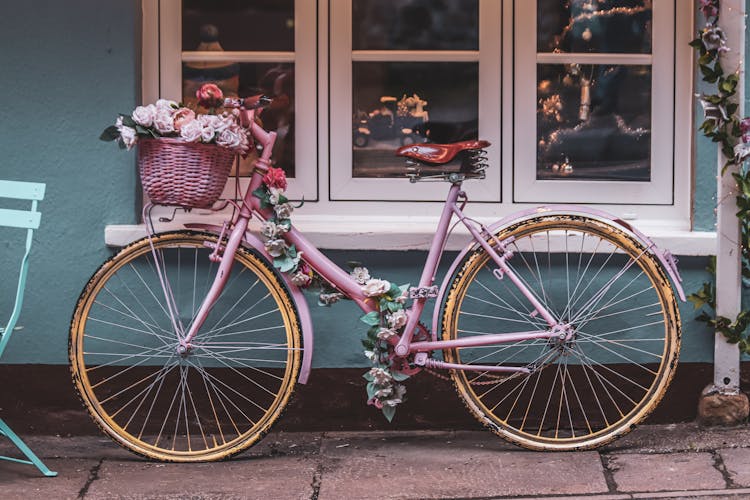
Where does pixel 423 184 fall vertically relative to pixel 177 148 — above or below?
below

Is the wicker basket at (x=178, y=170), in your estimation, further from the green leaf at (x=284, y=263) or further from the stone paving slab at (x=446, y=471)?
the stone paving slab at (x=446, y=471)

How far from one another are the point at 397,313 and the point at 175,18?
1.72 m

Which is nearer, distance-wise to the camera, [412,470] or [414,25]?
[412,470]

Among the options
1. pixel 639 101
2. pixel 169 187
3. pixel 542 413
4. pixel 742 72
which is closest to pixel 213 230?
pixel 169 187

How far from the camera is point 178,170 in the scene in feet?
13.4

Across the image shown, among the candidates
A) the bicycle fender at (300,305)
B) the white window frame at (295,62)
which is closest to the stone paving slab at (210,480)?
the bicycle fender at (300,305)

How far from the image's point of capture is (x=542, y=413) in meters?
4.82

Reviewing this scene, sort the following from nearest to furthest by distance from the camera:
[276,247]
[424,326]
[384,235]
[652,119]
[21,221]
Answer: [21,221]
[276,247]
[424,326]
[384,235]
[652,119]

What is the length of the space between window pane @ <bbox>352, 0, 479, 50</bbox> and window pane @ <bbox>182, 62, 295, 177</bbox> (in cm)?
37

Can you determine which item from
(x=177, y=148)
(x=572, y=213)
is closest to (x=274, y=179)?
(x=177, y=148)

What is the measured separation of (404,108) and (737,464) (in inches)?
82.0

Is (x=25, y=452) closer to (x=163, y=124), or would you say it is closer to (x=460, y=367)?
(x=163, y=124)

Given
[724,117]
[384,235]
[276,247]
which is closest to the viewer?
[276,247]

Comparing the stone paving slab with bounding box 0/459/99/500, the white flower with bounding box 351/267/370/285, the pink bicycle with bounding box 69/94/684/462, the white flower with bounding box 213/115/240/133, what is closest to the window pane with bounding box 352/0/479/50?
the pink bicycle with bounding box 69/94/684/462
